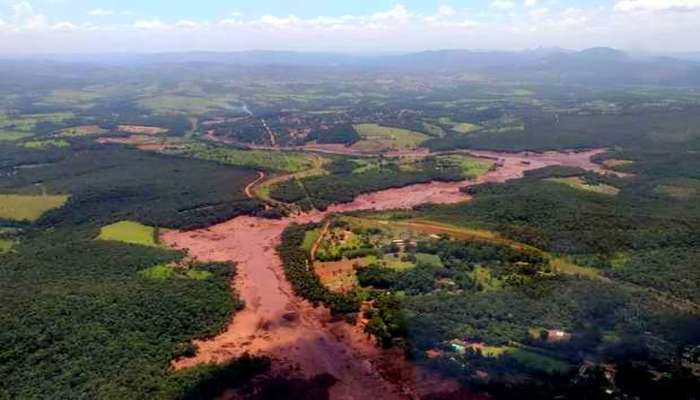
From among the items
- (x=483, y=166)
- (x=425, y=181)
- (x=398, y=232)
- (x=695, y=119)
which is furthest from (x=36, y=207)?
(x=695, y=119)

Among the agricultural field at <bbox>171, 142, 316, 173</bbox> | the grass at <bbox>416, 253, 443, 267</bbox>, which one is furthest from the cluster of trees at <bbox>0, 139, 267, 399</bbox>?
the agricultural field at <bbox>171, 142, 316, 173</bbox>

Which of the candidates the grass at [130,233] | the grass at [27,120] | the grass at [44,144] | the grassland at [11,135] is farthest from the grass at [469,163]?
the grass at [27,120]

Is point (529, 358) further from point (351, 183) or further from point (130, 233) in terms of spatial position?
point (351, 183)

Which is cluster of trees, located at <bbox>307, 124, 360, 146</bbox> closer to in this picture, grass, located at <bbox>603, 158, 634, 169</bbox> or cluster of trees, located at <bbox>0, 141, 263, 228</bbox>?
cluster of trees, located at <bbox>0, 141, 263, 228</bbox>

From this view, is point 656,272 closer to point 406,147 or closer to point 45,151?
point 406,147

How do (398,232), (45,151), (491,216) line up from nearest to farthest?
(398,232)
(491,216)
(45,151)

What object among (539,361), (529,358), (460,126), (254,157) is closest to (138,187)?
(254,157)
